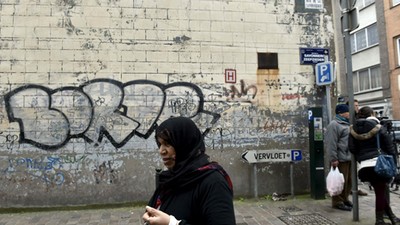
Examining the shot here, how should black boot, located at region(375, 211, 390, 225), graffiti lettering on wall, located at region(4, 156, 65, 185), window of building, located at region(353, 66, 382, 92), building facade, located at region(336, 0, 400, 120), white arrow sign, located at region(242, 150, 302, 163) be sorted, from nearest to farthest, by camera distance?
black boot, located at region(375, 211, 390, 225) < graffiti lettering on wall, located at region(4, 156, 65, 185) < white arrow sign, located at region(242, 150, 302, 163) < building facade, located at region(336, 0, 400, 120) < window of building, located at region(353, 66, 382, 92)

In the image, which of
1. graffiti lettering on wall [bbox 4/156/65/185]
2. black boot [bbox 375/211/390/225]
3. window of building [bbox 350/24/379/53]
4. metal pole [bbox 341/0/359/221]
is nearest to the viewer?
black boot [bbox 375/211/390/225]

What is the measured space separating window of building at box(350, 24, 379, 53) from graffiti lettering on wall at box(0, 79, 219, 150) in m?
19.9

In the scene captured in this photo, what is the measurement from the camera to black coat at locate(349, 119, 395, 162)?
17.5 feet

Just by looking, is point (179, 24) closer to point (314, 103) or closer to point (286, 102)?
point (286, 102)

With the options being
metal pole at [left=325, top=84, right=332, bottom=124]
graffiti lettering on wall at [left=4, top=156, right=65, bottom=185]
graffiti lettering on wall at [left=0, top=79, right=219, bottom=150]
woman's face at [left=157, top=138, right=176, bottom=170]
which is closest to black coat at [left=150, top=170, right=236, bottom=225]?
woman's face at [left=157, top=138, right=176, bottom=170]

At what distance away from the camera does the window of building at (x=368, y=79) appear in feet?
75.5

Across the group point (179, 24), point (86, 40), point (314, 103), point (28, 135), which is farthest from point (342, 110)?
point (28, 135)

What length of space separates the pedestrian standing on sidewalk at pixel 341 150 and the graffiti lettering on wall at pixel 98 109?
221 centimetres

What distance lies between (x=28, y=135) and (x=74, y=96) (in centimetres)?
108

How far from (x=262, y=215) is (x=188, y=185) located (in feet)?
15.1

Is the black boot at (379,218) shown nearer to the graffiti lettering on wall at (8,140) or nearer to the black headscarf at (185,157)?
A: the black headscarf at (185,157)

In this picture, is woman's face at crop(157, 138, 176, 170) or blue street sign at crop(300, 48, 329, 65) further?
blue street sign at crop(300, 48, 329, 65)

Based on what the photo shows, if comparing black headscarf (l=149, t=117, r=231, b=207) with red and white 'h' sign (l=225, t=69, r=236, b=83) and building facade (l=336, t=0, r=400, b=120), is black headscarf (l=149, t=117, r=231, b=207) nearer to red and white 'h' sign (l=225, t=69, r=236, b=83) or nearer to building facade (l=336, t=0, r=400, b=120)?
red and white 'h' sign (l=225, t=69, r=236, b=83)

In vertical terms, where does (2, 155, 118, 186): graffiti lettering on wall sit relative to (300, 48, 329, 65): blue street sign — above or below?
below
